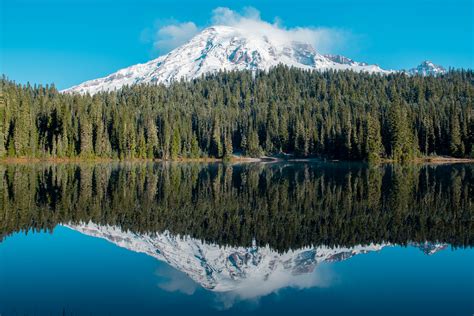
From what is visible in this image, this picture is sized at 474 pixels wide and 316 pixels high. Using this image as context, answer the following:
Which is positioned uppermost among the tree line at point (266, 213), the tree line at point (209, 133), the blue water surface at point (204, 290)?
the tree line at point (209, 133)

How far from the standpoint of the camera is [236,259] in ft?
62.5

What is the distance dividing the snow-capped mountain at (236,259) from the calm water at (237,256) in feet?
0.15

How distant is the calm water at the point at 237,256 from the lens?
13922mm

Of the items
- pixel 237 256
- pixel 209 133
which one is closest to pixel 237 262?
pixel 237 256

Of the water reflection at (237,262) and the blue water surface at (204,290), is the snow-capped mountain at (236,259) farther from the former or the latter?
the blue water surface at (204,290)

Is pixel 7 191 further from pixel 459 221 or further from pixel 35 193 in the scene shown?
pixel 459 221

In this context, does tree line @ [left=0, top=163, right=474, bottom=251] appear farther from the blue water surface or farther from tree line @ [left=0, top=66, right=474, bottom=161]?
tree line @ [left=0, top=66, right=474, bottom=161]

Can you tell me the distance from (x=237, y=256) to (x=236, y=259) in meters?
0.43

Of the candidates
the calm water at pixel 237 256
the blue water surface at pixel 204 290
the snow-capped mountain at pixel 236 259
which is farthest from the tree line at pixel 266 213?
the blue water surface at pixel 204 290

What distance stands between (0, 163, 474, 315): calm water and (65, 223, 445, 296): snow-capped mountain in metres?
0.05

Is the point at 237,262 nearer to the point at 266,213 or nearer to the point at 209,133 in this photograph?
the point at 266,213

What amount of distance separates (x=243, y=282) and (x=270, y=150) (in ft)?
495

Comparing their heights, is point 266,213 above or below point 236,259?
above

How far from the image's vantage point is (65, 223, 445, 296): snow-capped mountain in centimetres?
1612
